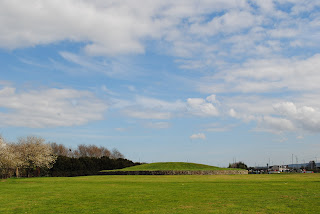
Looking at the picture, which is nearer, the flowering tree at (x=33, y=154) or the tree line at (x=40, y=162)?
the tree line at (x=40, y=162)

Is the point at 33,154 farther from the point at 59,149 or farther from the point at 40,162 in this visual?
the point at 59,149

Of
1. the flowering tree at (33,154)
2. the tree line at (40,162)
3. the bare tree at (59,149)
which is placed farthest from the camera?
the bare tree at (59,149)

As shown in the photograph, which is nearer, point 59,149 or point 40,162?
point 40,162

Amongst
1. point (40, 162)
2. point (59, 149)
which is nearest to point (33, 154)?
point (40, 162)

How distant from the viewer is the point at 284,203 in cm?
1625

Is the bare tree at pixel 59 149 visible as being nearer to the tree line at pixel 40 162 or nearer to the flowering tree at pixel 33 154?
the tree line at pixel 40 162

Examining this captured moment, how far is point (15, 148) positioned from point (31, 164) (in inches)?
221

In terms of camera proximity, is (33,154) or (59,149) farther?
(59,149)

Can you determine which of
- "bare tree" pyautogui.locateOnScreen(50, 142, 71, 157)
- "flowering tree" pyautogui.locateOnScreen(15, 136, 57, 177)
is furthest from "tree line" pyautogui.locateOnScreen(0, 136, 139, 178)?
"bare tree" pyautogui.locateOnScreen(50, 142, 71, 157)

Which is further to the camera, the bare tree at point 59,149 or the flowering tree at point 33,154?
the bare tree at point 59,149

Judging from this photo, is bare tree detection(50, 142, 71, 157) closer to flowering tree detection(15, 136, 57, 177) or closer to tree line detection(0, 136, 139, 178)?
tree line detection(0, 136, 139, 178)

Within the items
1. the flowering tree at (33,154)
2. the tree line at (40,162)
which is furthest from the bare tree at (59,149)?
the flowering tree at (33,154)

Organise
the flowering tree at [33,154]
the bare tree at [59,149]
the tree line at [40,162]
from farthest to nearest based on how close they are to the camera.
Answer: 1. the bare tree at [59,149]
2. the flowering tree at [33,154]
3. the tree line at [40,162]

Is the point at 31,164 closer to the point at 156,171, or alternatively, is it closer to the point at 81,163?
the point at 81,163
